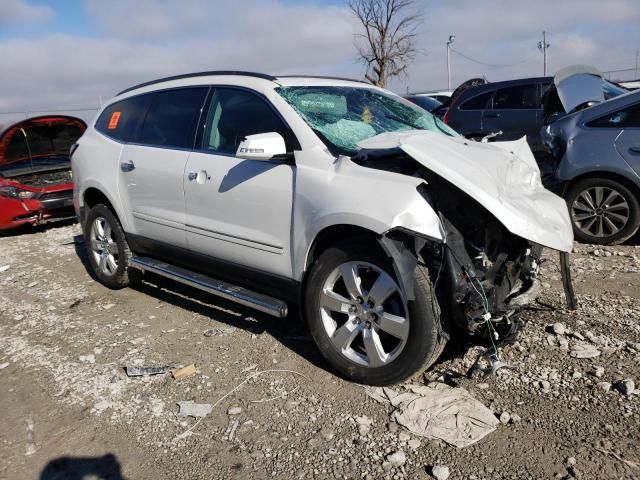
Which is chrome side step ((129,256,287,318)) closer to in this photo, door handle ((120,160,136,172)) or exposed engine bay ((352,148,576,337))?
door handle ((120,160,136,172))

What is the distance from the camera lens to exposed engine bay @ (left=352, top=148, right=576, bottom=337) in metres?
2.87

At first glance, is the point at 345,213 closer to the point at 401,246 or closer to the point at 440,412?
the point at 401,246

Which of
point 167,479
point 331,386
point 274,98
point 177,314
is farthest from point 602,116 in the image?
point 167,479

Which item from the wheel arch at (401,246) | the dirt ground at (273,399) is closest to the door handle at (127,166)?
the dirt ground at (273,399)

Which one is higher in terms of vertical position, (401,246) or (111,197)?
(111,197)

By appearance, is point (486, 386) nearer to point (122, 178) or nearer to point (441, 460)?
point (441, 460)

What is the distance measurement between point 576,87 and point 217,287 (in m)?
4.45

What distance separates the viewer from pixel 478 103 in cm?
960

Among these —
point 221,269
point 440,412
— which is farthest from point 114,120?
point 440,412

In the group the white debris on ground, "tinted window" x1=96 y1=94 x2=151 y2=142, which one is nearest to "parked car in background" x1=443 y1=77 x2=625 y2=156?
"tinted window" x1=96 y1=94 x2=151 y2=142

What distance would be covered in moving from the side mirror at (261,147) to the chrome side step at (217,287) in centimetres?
91

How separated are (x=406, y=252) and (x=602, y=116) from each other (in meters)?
3.68

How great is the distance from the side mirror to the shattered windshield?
0.29m

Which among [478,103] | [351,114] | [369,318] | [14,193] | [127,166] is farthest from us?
[478,103]
